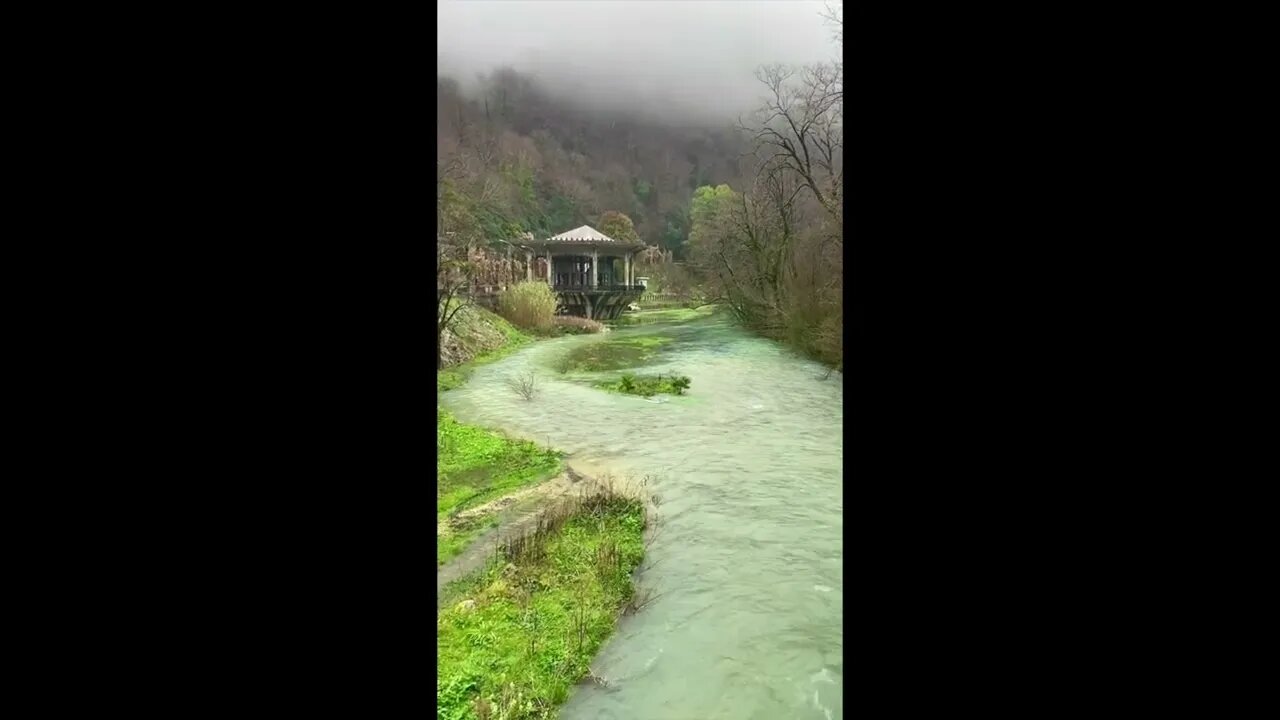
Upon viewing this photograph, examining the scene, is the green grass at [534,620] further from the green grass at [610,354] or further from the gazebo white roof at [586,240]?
the gazebo white roof at [586,240]

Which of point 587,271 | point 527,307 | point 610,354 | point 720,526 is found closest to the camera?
point 720,526

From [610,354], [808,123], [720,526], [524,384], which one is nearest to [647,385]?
[524,384]

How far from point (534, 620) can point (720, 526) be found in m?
2.20

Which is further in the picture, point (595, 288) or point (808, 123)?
point (595, 288)

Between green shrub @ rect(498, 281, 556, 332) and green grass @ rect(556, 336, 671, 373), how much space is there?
4.98 ft

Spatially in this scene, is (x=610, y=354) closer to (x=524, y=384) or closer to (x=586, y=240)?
(x=524, y=384)

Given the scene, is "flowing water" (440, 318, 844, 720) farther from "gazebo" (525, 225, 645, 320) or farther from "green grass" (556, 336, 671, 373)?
"gazebo" (525, 225, 645, 320)

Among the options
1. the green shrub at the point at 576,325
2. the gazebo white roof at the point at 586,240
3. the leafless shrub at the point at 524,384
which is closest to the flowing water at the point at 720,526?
the leafless shrub at the point at 524,384

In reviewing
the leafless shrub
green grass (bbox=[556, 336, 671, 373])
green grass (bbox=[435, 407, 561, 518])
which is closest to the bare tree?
green grass (bbox=[556, 336, 671, 373])

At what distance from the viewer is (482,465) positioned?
23.6 feet

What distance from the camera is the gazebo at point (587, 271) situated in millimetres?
19703

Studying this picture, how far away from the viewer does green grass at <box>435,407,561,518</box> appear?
20.6 ft
